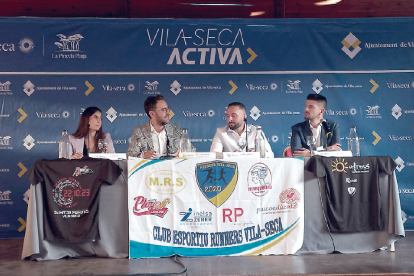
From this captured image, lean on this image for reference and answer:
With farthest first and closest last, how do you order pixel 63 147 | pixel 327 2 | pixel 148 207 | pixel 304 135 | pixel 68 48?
pixel 327 2, pixel 68 48, pixel 304 135, pixel 63 147, pixel 148 207

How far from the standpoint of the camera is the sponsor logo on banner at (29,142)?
498 cm

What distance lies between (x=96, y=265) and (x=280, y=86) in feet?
10.1

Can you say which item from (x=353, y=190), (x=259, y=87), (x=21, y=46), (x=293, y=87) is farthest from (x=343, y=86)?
(x=21, y=46)

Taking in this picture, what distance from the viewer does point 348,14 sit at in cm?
557

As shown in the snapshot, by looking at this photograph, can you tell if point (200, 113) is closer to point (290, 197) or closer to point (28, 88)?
point (28, 88)

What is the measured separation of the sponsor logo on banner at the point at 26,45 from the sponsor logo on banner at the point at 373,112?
394 centimetres

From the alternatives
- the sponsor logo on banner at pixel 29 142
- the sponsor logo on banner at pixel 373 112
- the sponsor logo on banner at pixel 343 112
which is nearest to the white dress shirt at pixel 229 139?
the sponsor logo on banner at pixel 343 112

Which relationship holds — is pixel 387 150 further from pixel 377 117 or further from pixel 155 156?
pixel 155 156

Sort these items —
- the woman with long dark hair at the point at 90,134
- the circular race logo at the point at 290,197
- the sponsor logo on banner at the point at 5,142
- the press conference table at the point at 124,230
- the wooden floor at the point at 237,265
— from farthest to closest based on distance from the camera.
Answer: the sponsor logo on banner at the point at 5,142, the woman with long dark hair at the point at 90,134, the circular race logo at the point at 290,197, the press conference table at the point at 124,230, the wooden floor at the point at 237,265

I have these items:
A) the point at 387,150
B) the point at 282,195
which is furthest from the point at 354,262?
the point at 387,150

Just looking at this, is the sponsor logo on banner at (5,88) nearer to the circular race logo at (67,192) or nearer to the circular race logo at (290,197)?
the circular race logo at (67,192)

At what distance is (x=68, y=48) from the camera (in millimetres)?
5098

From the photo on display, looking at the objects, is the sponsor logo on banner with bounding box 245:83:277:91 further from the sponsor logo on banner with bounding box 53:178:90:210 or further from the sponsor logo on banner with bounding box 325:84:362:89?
the sponsor logo on banner with bounding box 53:178:90:210

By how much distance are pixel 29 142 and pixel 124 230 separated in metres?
2.25
